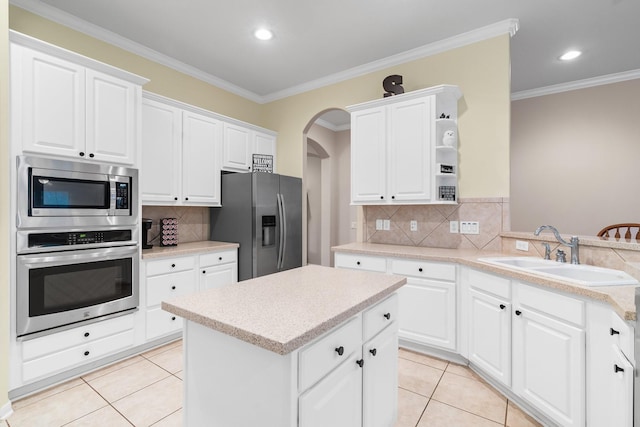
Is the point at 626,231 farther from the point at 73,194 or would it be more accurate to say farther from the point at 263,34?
the point at 73,194

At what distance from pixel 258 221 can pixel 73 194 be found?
64.4 inches

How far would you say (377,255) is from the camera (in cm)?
285

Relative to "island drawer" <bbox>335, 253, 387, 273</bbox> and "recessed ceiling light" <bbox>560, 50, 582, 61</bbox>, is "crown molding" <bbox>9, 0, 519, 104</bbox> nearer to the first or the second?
"recessed ceiling light" <bbox>560, 50, 582, 61</bbox>

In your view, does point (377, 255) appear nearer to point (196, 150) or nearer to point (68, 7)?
point (196, 150)

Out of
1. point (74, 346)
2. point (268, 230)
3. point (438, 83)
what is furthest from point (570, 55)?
point (74, 346)

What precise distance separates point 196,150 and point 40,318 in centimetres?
200

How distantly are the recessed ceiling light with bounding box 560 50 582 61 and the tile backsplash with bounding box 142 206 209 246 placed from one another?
4.44 meters

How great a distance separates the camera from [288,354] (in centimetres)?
93

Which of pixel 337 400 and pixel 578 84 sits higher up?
pixel 578 84

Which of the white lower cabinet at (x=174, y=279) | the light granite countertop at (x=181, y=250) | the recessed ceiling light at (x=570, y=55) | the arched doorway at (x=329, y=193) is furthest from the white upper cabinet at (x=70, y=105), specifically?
the recessed ceiling light at (x=570, y=55)

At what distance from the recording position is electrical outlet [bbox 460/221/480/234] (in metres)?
2.90

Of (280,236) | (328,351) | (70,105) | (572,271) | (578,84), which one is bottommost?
(328,351)

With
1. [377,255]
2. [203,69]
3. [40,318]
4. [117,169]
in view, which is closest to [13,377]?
[40,318]

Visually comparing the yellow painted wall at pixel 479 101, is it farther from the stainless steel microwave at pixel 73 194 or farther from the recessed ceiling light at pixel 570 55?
the stainless steel microwave at pixel 73 194
